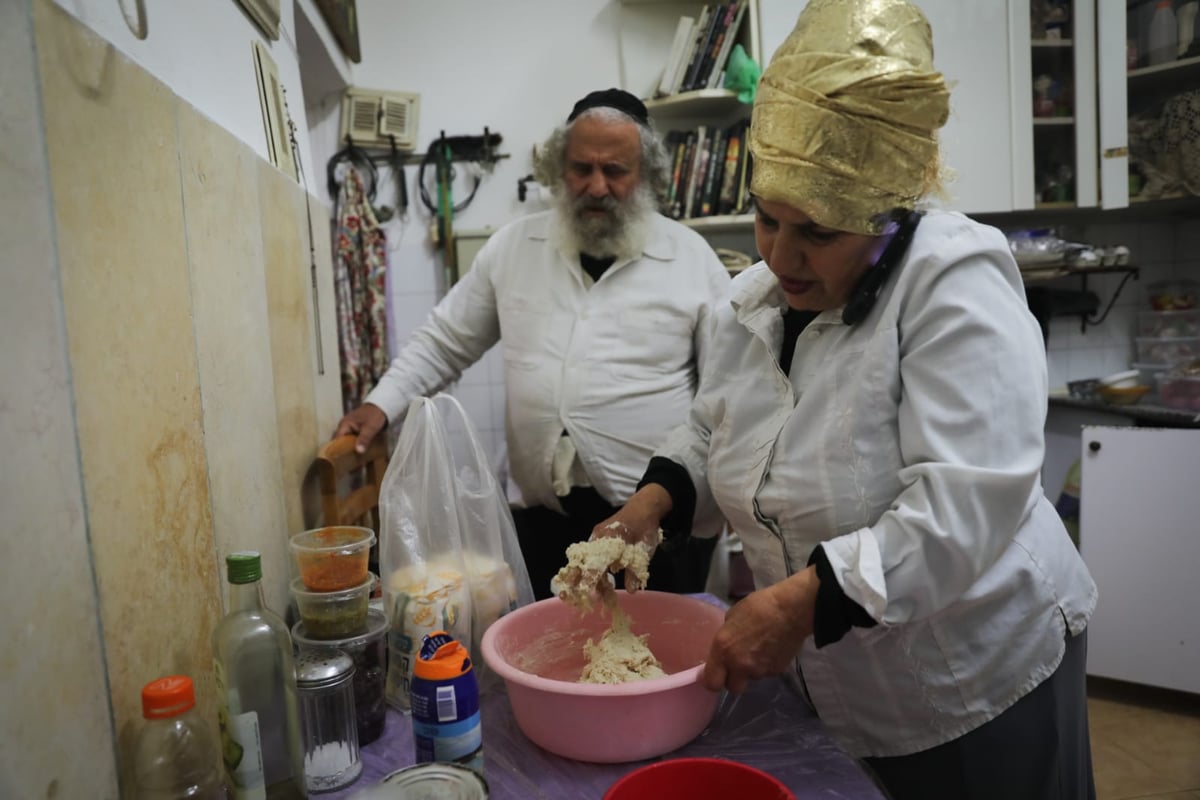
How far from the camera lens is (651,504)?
122 centimetres

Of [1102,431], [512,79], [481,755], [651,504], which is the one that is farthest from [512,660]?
[512,79]

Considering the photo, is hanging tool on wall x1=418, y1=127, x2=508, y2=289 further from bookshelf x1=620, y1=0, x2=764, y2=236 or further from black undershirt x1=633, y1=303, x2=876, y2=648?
black undershirt x1=633, y1=303, x2=876, y2=648

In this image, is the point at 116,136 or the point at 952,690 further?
the point at 952,690

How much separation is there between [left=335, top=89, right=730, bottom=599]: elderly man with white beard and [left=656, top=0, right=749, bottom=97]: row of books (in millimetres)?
869

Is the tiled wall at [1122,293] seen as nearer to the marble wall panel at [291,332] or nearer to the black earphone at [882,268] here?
the black earphone at [882,268]

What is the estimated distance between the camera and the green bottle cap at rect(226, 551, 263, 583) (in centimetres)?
81

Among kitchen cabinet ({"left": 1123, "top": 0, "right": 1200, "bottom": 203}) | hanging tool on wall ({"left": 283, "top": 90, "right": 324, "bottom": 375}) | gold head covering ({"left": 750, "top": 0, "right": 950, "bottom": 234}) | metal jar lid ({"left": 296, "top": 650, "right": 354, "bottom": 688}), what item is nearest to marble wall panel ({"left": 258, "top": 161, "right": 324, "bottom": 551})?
hanging tool on wall ({"left": 283, "top": 90, "right": 324, "bottom": 375})

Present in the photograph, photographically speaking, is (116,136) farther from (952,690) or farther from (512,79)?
(512,79)

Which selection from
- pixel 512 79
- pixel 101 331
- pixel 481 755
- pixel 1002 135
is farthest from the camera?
pixel 512 79

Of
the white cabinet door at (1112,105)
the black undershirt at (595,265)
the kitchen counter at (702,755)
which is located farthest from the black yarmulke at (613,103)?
the white cabinet door at (1112,105)

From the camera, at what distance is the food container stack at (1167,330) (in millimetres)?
2992

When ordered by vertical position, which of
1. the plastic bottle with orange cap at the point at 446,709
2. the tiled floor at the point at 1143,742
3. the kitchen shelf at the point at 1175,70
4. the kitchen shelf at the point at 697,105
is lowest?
the tiled floor at the point at 1143,742

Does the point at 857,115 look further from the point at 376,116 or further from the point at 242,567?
the point at 376,116

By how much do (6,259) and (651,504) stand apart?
0.86m
